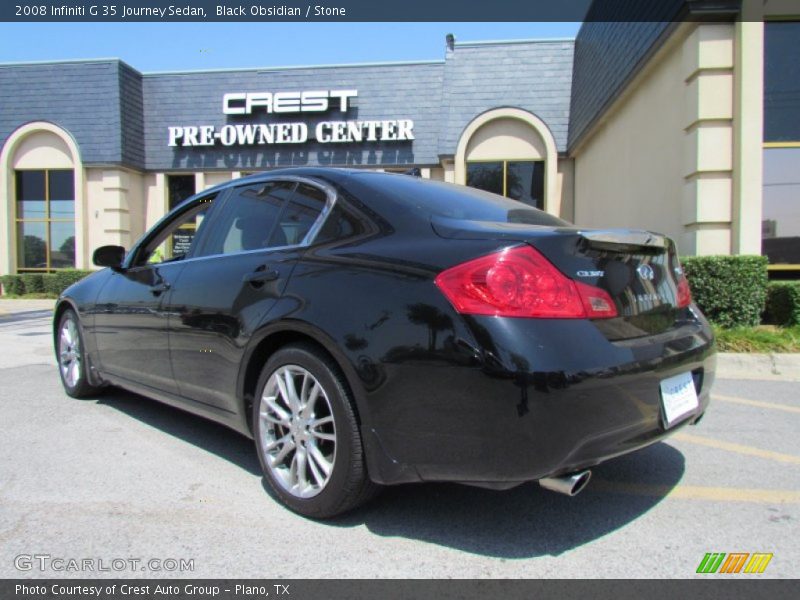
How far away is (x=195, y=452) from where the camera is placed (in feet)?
11.7

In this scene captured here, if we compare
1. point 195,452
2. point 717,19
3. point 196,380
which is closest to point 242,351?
point 196,380

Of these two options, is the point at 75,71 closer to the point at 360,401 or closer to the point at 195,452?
the point at 195,452

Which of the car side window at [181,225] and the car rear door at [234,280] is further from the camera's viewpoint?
the car side window at [181,225]

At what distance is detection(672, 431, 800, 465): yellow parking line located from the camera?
137 inches

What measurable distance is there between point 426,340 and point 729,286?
5.97 meters

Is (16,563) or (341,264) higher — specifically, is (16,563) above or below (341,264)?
below

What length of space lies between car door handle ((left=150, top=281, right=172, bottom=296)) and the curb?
208 inches

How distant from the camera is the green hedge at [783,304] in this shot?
6.91 meters

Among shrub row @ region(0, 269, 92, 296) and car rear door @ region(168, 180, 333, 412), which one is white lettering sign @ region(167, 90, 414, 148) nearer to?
shrub row @ region(0, 269, 92, 296)

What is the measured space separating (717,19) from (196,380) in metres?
7.56

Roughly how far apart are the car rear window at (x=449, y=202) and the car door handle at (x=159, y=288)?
150 centimetres

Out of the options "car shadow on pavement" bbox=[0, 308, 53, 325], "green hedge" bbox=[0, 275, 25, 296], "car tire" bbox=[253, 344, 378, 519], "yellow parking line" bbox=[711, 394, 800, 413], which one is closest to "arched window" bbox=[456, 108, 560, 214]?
"car shadow on pavement" bbox=[0, 308, 53, 325]

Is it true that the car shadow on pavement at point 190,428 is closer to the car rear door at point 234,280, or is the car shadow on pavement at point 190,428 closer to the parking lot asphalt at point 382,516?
the parking lot asphalt at point 382,516

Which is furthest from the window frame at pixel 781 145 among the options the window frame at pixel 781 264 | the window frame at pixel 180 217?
the window frame at pixel 180 217
